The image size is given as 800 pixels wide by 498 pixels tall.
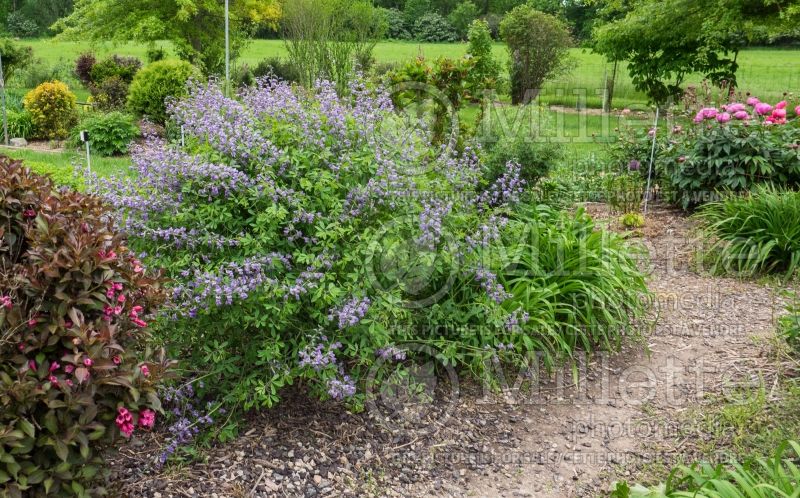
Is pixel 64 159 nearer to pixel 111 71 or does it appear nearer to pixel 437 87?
pixel 437 87

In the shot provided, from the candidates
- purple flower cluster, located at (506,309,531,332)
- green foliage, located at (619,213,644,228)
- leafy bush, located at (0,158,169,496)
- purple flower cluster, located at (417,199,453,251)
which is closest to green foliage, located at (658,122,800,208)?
green foliage, located at (619,213,644,228)

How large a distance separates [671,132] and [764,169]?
4.62 ft

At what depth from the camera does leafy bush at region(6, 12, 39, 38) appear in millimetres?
29484

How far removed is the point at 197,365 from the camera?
2977mm

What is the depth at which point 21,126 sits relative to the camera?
10086 millimetres

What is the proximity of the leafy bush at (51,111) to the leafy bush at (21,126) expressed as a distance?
0.09 m

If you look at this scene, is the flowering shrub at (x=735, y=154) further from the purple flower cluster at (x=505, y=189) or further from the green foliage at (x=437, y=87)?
the purple flower cluster at (x=505, y=189)

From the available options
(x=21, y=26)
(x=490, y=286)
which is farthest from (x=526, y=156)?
(x=21, y=26)

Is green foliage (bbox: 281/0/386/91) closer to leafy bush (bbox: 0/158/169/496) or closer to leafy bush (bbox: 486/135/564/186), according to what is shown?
leafy bush (bbox: 486/135/564/186)

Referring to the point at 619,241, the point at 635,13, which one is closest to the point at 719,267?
the point at 619,241

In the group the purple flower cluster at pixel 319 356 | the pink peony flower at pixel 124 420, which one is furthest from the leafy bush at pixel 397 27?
the pink peony flower at pixel 124 420

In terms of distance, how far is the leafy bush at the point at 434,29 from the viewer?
95.1 ft

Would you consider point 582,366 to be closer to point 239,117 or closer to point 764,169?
point 239,117

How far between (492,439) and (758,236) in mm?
3006
